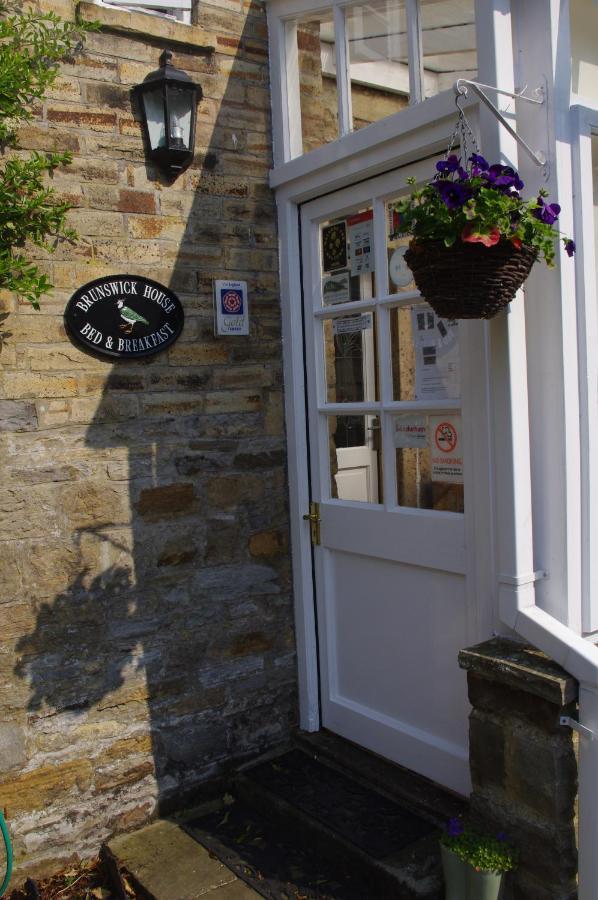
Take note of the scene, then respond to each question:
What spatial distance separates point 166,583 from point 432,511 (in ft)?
3.98

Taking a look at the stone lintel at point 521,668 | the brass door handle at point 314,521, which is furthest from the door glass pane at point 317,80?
the stone lintel at point 521,668

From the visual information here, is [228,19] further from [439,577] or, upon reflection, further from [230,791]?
[230,791]

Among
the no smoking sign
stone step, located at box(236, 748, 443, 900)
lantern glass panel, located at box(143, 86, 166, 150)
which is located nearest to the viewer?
stone step, located at box(236, 748, 443, 900)

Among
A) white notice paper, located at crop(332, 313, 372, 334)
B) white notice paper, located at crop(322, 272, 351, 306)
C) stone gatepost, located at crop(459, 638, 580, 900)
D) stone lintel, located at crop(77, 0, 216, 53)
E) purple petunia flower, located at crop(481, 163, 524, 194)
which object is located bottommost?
stone gatepost, located at crop(459, 638, 580, 900)

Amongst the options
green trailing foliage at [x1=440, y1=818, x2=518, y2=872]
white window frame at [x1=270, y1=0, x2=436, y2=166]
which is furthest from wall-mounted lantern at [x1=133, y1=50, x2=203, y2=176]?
green trailing foliage at [x1=440, y1=818, x2=518, y2=872]

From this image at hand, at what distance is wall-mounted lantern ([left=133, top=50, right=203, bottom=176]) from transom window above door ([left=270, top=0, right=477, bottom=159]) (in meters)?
0.51

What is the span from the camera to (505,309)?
2.83 metres

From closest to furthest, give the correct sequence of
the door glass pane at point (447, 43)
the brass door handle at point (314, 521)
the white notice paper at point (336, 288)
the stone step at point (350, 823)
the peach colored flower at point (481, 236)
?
1. the peach colored flower at point (481, 236)
2. the stone step at point (350, 823)
3. the door glass pane at point (447, 43)
4. the white notice paper at point (336, 288)
5. the brass door handle at point (314, 521)

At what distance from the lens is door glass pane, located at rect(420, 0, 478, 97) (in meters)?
3.13

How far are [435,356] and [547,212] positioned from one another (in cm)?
87

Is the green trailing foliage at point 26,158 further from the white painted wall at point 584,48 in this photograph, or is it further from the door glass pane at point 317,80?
the white painted wall at point 584,48

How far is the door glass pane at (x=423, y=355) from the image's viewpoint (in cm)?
329

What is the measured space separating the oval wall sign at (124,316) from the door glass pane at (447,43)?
4.52ft

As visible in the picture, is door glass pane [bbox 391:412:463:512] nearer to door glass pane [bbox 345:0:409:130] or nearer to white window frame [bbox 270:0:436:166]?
door glass pane [bbox 345:0:409:130]
